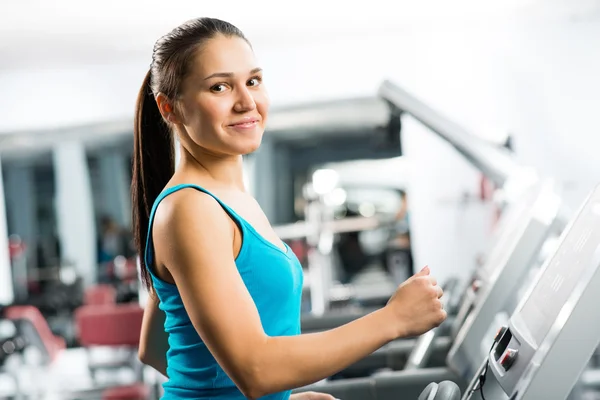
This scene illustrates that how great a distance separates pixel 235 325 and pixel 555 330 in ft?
1.20

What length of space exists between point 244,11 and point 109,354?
152 inches

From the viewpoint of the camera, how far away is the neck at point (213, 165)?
3.61ft

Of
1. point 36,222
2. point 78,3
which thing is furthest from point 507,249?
point 36,222

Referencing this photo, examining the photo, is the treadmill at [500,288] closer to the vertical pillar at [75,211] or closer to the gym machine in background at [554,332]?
the gym machine in background at [554,332]

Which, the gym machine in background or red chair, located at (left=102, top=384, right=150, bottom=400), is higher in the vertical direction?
the gym machine in background

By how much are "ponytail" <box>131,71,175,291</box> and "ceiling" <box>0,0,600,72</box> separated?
196 inches

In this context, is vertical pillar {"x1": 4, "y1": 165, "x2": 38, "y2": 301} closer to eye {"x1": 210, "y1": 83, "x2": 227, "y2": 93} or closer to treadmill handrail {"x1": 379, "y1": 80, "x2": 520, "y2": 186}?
treadmill handrail {"x1": 379, "y1": 80, "x2": 520, "y2": 186}

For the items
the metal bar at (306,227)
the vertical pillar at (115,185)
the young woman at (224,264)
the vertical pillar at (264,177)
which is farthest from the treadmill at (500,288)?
the vertical pillar at (115,185)

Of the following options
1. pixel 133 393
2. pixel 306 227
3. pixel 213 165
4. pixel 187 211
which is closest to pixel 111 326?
pixel 133 393

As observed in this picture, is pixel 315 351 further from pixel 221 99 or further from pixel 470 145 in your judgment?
pixel 470 145

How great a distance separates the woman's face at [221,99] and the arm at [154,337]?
385 millimetres

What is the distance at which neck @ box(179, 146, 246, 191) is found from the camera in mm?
1102

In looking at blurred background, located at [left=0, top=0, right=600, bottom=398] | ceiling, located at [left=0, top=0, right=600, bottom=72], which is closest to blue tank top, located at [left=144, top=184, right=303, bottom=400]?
blurred background, located at [left=0, top=0, right=600, bottom=398]

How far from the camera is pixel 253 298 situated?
1.03 m
